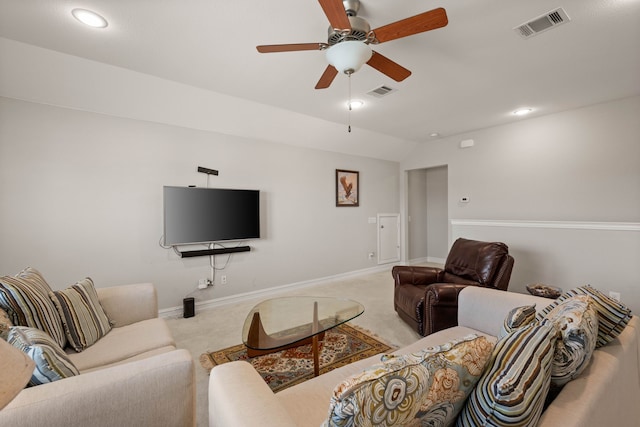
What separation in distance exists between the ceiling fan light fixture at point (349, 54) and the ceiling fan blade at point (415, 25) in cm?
11

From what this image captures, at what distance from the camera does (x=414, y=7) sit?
6.23 ft

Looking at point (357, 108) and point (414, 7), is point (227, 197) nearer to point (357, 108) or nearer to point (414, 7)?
point (357, 108)

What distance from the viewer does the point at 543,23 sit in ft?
6.76

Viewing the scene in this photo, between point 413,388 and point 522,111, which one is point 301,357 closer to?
point 413,388

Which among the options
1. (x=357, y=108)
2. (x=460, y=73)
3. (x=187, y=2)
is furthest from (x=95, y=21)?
(x=460, y=73)

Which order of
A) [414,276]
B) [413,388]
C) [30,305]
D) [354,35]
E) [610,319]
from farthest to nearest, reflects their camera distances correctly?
[414,276], [354,35], [30,305], [610,319], [413,388]

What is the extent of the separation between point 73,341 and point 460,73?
3.76 meters

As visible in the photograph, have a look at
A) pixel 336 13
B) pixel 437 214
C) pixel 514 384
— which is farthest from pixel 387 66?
pixel 437 214

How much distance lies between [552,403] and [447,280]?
2404mm

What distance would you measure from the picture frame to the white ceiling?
1684 mm

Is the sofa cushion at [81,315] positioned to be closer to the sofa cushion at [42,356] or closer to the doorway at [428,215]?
the sofa cushion at [42,356]

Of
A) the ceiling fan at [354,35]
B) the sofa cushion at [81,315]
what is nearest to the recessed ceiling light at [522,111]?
the ceiling fan at [354,35]

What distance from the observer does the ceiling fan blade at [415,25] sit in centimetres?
153

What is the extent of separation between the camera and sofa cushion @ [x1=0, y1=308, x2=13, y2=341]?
45.6 inches
